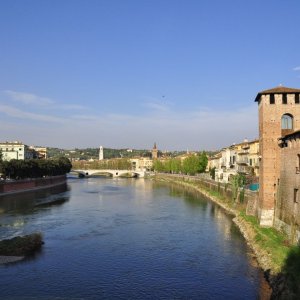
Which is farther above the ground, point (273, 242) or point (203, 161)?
point (203, 161)

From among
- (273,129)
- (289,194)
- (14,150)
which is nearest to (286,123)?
(273,129)

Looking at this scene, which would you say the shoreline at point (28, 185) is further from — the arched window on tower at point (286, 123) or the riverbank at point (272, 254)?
the arched window on tower at point (286, 123)

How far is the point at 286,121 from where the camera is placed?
98.1ft

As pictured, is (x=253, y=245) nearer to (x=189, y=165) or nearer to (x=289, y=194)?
(x=289, y=194)

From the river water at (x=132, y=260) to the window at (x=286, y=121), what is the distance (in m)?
8.16

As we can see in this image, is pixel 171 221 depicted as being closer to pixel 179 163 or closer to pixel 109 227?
pixel 109 227

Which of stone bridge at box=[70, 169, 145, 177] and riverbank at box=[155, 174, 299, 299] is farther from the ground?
stone bridge at box=[70, 169, 145, 177]

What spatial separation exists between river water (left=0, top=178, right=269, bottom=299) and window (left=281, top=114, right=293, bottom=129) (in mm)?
8163

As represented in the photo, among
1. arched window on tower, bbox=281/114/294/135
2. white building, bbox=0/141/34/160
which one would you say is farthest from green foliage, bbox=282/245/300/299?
white building, bbox=0/141/34/160

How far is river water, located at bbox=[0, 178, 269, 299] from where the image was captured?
19688 millimetres

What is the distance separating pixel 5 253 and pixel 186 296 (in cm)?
1141

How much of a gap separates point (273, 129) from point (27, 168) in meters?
52.8

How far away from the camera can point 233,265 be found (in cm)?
2370

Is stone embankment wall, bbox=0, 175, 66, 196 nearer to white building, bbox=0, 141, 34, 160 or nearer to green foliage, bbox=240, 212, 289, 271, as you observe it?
white building, bbox=0, 141, 34, 160
